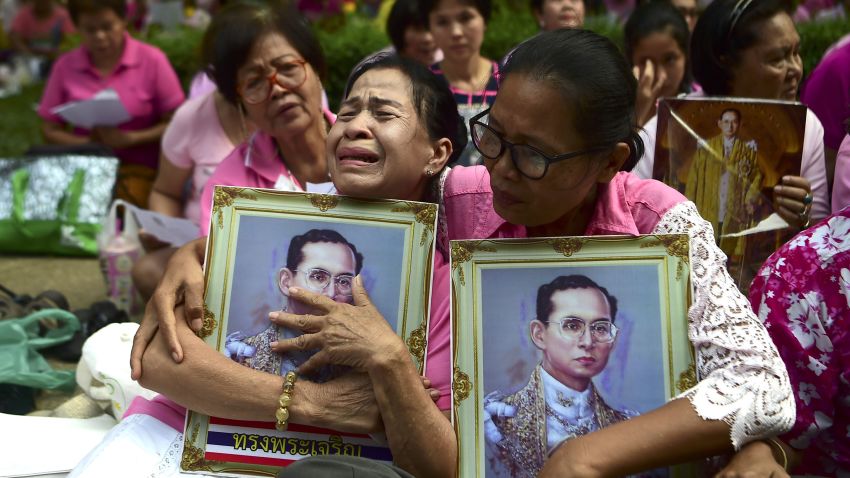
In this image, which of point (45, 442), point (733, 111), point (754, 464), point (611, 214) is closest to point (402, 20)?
point (733, 111)

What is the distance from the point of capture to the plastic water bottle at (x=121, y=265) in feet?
15.9

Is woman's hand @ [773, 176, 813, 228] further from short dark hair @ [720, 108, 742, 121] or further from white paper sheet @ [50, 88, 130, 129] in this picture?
white paper sheet @ [50, 88, 130, 129]

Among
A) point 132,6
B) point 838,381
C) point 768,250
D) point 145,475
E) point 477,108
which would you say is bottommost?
point 145,475

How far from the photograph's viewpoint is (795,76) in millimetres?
3650

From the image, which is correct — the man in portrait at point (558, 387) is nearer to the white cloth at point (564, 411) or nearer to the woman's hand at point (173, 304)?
the white cloth at point (564, 411)

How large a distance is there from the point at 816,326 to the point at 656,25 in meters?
2.60

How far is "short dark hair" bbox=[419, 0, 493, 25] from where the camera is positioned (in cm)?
509

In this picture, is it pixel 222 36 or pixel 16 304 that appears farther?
pixel 16 304

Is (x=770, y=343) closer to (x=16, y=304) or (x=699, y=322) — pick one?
(x=699, y=322)

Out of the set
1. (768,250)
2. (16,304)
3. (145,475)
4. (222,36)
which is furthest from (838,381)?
(16,304)

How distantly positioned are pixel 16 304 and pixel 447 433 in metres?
2.82

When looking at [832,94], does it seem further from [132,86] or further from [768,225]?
[132,86]

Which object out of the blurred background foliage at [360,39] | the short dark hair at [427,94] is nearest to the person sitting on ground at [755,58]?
the short dark hair at [427,94]

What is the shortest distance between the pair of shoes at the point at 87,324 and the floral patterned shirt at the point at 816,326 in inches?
117
